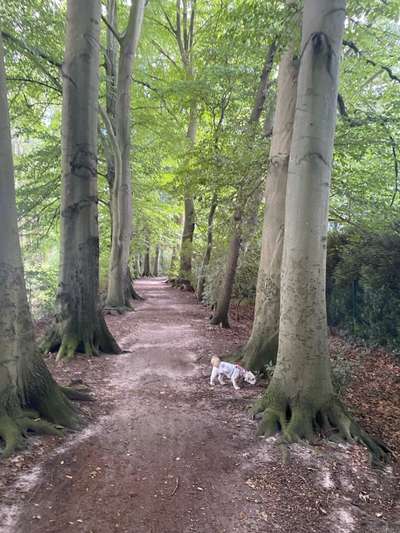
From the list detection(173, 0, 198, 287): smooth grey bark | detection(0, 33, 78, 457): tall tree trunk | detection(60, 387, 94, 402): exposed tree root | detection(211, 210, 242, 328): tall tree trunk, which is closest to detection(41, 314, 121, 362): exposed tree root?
detection(60, 387, 94, 402): exposed tree root

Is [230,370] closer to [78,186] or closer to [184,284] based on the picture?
[78,186]

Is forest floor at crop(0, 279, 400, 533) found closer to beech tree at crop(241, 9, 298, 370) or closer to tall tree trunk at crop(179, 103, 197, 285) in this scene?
beech tree at crop(241, 9, 298, 370)

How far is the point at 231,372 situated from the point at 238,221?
14.8 feet

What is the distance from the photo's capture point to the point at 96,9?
7410 millimetres

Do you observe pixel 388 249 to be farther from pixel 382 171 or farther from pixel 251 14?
pixel 251 14

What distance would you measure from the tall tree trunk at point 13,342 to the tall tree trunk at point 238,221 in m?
5.71

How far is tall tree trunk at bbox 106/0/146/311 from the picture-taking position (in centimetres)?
1220

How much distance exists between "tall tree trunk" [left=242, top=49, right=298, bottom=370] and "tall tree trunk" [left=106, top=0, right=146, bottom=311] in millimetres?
6586

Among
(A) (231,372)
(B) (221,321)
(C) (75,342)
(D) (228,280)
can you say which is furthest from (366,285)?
(C) (75,342)

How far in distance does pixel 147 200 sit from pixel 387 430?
17335 millimetres

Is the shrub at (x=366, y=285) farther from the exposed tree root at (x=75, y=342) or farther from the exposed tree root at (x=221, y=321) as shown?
the exposed tree root at (x=75, y=342)

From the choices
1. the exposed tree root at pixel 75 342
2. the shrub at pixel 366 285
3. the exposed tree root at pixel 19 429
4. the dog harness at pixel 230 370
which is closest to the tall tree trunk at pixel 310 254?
the dog harness at pixel 230 370

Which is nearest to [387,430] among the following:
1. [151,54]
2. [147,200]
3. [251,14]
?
[251,14]

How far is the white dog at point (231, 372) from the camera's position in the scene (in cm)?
611
